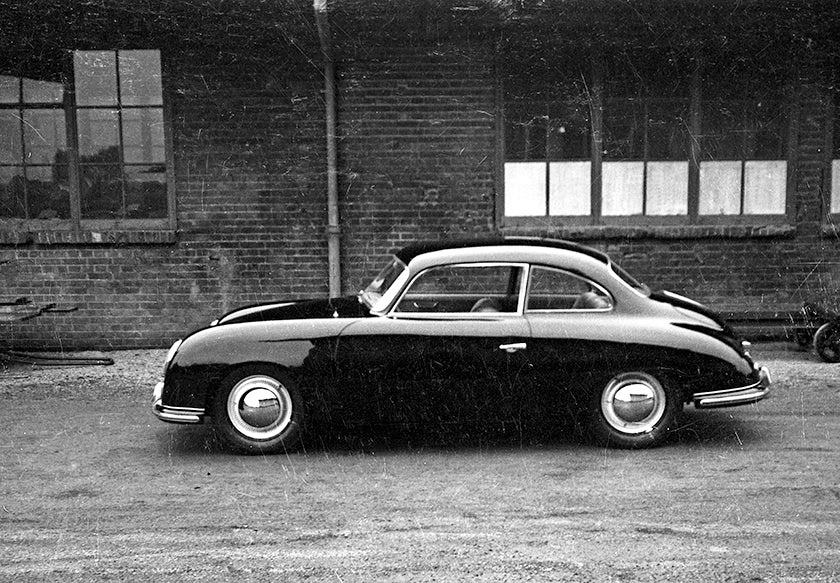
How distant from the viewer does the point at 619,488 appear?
4.81 meters

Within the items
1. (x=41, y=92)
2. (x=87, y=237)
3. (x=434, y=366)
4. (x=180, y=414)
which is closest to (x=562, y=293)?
(x=434, y=366)

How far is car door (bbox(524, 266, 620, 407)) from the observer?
5484mm

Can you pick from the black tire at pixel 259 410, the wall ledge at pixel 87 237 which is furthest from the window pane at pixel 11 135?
the black tire at pixel 259 410

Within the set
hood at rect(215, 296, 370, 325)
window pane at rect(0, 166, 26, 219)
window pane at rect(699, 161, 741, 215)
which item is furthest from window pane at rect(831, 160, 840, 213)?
window pane at rect(0, 166, 26, 219)

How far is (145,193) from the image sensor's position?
920cm

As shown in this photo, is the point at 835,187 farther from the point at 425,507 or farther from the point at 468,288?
the point at 425,507

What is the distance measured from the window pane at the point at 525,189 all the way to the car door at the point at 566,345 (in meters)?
3.70

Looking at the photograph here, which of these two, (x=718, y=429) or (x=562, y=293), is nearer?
(x=562, y=293)

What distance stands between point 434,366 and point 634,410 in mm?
1352

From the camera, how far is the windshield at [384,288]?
5695 millimetres

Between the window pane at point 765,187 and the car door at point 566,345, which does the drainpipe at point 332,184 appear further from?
the window pane at point 765,187

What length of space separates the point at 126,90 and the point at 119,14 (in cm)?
79

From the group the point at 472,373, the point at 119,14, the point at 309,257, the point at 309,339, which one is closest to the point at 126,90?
the point at 119,14

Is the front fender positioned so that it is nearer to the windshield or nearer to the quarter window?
the windshield
